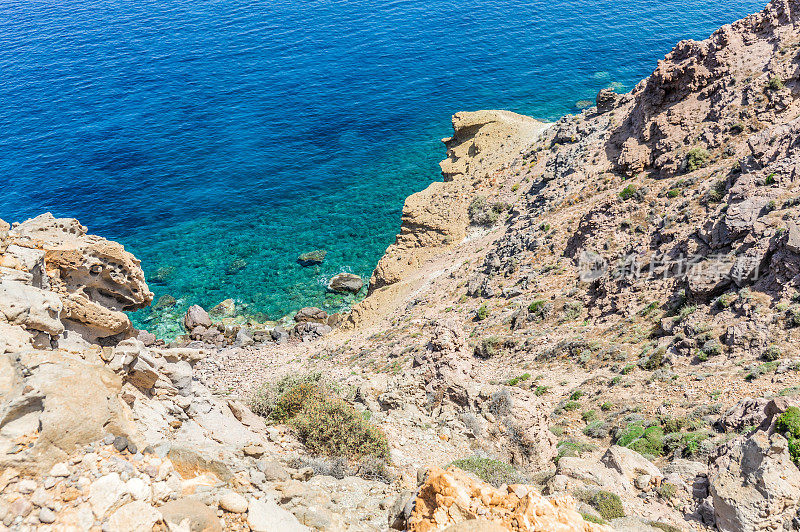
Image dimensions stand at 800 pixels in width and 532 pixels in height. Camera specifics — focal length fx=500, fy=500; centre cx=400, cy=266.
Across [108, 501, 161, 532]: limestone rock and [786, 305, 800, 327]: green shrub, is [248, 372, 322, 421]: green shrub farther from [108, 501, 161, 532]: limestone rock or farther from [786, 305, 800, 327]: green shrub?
[786, 305, 800, 327]: green shrub

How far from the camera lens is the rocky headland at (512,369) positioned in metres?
13.2

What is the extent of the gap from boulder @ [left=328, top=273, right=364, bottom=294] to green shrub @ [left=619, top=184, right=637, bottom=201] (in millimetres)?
26813

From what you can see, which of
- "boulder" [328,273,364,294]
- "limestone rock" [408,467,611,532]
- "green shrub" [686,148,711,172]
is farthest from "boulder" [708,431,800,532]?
"boulder" [328,273,364,294]

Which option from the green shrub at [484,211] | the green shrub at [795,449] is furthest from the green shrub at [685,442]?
the green shrub at [484,211]

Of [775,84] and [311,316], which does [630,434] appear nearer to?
[775,84]

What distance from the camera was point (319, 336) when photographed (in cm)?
4600

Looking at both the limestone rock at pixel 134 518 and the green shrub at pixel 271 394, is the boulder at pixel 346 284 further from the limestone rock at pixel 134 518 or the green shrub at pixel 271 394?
the limestone rock at pixel 134 518

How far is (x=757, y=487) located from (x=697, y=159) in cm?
2733

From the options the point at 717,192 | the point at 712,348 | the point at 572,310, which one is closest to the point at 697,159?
the point at 717,192

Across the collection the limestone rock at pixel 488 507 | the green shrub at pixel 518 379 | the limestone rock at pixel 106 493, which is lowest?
the green shrub at pixel 518 379

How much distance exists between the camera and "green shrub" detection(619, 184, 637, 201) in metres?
36.7

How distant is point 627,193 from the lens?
36.9 metres

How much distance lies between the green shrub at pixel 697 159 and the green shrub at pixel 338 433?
96.8ft

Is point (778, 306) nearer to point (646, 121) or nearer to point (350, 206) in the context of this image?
point (646, 121)
